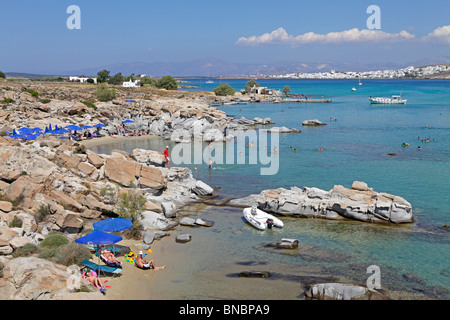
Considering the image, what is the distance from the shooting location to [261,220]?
76.5ft

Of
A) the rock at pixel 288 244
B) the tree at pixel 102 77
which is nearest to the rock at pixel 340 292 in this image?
the rock at pixel 288 244

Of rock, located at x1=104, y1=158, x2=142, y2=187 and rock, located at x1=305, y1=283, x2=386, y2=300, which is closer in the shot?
rock, located at x1=305, y1=283, x2=386, y2=300

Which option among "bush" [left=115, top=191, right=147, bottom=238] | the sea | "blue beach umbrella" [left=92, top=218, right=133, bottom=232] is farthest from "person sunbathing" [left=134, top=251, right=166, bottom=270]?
"bush" [left=115, top=191, right=147, bottom=238]

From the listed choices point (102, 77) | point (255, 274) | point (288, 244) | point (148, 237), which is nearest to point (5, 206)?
point (148, 237)

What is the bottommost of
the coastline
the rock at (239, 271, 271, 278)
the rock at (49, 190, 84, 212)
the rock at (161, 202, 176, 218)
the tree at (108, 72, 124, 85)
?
the rock at (239, 271, 271, 278)

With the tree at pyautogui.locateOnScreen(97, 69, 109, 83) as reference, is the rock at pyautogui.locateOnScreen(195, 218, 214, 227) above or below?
below

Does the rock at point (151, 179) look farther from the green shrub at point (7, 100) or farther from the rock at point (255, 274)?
the green shrub at point (7, 100)

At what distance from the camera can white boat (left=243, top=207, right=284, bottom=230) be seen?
23.2 meters

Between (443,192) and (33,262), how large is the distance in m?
29.2

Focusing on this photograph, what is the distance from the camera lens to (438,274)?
17688mm

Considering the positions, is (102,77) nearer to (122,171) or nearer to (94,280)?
(122,171)

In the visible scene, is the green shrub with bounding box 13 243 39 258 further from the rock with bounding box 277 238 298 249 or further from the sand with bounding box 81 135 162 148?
the sand with bounding box 81 135 162 148
